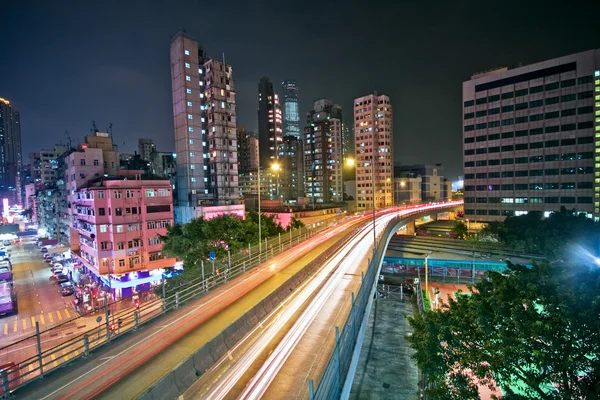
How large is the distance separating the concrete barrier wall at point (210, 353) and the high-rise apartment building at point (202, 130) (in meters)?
47.4

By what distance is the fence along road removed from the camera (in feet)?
36.2

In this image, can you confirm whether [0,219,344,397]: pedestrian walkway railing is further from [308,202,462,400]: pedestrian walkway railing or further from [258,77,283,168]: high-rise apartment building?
[258,77,283,168]: high-rise apartment building

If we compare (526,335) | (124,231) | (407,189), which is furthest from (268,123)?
(526,335)

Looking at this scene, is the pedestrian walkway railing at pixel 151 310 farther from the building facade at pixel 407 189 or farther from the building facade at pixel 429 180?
the building facade at pixel 429 180

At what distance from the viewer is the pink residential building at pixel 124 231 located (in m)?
47.0

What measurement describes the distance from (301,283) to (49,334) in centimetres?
3201

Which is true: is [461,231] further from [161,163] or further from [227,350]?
[161,163]

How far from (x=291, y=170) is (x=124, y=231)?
356ft

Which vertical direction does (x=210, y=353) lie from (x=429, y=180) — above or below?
below

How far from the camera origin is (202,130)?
6975 cm

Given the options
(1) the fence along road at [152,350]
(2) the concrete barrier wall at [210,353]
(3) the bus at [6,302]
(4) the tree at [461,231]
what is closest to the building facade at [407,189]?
(4) the tree at [461,231]

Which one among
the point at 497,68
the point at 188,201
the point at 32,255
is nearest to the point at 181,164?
the point at 188,201

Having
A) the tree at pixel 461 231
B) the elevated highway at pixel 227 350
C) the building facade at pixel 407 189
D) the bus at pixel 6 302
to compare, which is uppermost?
the building facade at pixel 407 189

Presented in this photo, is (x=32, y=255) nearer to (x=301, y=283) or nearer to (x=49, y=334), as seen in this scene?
(x=49, y=334)
